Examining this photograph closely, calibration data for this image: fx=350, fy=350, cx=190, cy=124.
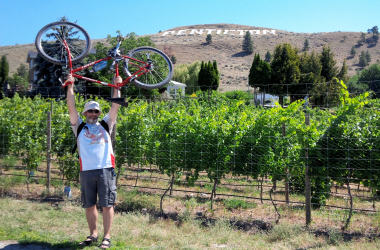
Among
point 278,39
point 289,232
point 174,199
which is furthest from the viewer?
point 278,39

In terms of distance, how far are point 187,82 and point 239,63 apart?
34756 mm

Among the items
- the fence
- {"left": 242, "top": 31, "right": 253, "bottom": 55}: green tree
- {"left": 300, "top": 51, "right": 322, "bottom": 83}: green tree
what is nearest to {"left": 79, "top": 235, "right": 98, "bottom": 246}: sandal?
the fence

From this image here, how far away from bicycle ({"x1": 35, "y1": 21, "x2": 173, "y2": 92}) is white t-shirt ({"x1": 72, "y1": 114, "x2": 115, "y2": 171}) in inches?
45.3

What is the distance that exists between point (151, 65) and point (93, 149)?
80.4 inches

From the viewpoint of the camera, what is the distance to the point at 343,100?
581 cm

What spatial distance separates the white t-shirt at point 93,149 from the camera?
14.2 ft

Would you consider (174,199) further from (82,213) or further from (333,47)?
(333,47)

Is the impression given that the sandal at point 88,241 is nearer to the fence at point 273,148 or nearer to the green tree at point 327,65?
the fence at point 273,148

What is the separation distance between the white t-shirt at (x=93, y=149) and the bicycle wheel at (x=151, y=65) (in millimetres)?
1646

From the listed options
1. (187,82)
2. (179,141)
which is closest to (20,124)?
(179,141)

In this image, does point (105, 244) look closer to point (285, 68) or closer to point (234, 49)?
point (285, 68)

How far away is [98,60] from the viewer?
215 inches

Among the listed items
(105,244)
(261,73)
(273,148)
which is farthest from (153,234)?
(261,73)

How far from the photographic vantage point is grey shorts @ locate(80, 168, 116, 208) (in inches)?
170
